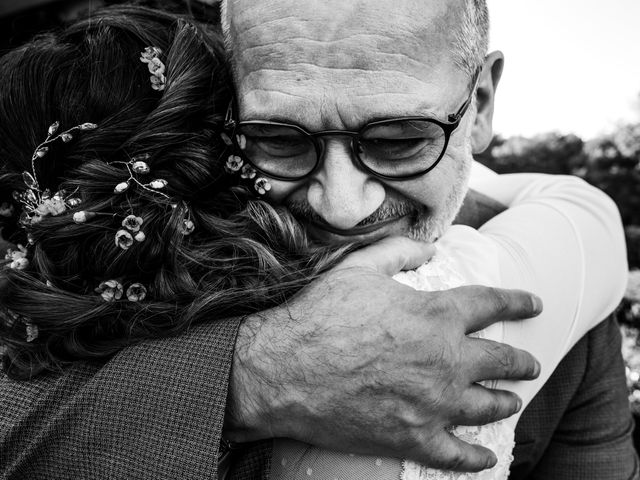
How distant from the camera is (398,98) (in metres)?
1.49

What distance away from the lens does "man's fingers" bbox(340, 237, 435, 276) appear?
1.35 meters

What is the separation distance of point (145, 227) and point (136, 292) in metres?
0.16

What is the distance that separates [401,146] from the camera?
5.08 feet

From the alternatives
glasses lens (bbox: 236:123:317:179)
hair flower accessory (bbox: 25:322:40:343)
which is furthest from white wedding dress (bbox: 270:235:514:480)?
hair flower accessory (bbox: 25:322:40:343)

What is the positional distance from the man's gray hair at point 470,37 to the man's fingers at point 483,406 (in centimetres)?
95

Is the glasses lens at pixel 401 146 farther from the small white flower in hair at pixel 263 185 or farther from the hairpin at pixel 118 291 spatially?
the hairpin at pixel 118 291

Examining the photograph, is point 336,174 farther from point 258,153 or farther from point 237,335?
point 237,335

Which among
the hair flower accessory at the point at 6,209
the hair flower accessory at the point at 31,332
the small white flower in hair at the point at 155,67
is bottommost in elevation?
the hair flower accessory at the point at 31,332

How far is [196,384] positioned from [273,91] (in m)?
0.84

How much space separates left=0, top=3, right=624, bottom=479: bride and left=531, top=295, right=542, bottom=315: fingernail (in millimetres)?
58

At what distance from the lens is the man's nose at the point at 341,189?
4.92ft

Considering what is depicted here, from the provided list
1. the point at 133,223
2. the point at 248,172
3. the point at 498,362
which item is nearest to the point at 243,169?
the point at 248,172

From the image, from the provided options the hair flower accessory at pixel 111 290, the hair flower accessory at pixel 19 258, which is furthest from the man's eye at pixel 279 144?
the hair flower accessory at pixel 19 258

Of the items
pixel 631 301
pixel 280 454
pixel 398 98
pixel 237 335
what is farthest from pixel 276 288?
pixel 631 301
